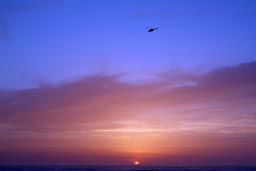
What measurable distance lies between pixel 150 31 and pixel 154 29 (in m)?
0.34

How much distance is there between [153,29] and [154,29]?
3.1 inches

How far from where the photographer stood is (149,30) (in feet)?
89.2

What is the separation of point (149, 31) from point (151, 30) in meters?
0.18

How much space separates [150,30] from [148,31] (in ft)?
0.52

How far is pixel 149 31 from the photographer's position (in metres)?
27.1

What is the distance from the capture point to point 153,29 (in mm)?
27094

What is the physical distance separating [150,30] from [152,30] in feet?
0.48

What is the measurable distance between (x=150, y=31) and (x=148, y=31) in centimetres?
15

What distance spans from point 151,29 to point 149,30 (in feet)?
1.15

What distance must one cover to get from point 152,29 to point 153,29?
18 cm

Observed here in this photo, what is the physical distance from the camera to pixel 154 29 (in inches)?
1068

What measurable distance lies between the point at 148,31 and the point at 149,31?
0.09 metres

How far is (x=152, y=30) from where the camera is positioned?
2709 cm

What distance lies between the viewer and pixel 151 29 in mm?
26875
